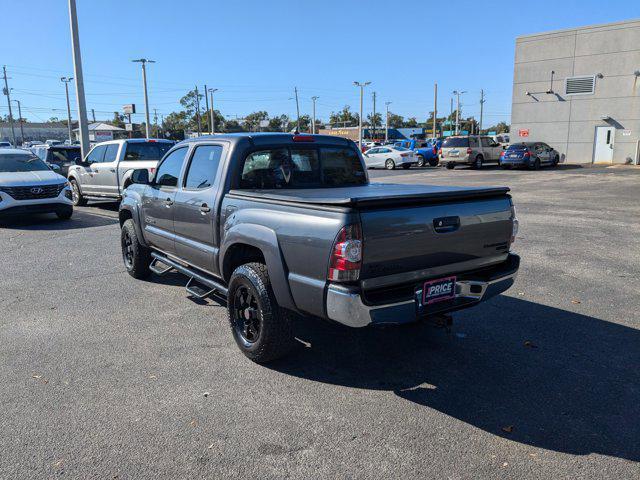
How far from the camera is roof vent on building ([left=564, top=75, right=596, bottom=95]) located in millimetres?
32428

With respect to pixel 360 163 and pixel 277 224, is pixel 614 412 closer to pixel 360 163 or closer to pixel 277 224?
pixel 277 224

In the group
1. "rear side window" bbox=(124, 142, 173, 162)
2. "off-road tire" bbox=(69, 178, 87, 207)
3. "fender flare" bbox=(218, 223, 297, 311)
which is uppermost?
"rear side window" bbox=(124, 142, 173, 162)

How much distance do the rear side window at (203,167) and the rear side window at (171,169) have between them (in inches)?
11.3

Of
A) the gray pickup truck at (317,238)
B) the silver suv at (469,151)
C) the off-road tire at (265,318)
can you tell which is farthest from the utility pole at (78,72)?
the silver suv at (469,151)

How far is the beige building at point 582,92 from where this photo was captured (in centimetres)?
3120

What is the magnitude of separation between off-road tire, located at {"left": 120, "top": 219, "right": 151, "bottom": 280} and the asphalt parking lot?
0.27m

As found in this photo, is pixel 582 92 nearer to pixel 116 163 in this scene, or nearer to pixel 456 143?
pixel 456 143

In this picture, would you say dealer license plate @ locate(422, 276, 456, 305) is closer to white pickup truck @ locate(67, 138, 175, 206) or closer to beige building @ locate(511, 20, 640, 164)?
white pickup truck @ locate(67, 138, 175, 206)

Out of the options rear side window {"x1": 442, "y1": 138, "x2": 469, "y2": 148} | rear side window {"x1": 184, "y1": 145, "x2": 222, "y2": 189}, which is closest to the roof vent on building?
rear side window {"x1": 442, "y1": 138, "x2": 469, "y2": 148}

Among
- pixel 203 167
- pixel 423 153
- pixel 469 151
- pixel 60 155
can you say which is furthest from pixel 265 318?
pixel 423 153

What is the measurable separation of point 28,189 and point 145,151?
2975 mm

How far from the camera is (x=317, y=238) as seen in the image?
3449mm

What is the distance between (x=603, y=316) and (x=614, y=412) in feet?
7.02

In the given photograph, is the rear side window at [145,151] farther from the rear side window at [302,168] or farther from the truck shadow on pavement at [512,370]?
the truck shadow on pavement at [512,370]
